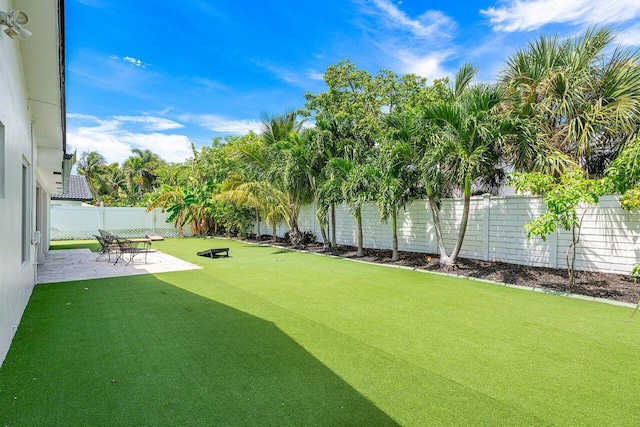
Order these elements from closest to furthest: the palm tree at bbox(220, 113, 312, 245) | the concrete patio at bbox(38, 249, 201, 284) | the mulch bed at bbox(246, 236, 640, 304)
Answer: the mulch bed at bbox(246, 236, 640, 304), the concrete patio at bbox(38, 249, 201, 284), the palm tree at bbox(220, 113, 312, 245)

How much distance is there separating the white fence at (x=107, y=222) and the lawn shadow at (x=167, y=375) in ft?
56.9

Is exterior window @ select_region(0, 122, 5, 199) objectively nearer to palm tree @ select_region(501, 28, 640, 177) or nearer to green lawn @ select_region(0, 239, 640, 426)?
green lawn @ select_region(0, 239, 640, 426)

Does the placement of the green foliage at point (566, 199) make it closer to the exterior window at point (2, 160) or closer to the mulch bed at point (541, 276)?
the mulch bed at point (541, 276)

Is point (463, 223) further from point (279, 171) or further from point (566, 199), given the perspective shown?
point (279, 171)

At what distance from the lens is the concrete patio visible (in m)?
8.86

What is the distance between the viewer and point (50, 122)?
7887 millimetres

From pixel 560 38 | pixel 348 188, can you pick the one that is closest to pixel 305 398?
pixel 348 188

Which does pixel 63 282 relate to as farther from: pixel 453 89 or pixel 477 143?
pixel 453 89

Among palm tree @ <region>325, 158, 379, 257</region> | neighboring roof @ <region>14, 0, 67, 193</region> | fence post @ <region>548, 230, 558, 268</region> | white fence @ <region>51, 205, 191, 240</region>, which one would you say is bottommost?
fence post @ <region>548, 230, 558, 268</region>

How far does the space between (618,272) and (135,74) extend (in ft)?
71.5

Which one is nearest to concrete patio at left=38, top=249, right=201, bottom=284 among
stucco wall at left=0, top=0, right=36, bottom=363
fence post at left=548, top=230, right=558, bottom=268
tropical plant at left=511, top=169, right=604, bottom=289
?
stucco wall at left=0, top=0, right=36, bottom=363

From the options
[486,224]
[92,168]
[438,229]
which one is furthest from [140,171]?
[486,224]

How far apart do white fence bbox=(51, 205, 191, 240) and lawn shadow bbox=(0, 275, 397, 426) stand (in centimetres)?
1733

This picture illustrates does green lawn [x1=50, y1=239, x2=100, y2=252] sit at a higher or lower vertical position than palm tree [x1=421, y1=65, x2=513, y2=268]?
lower
